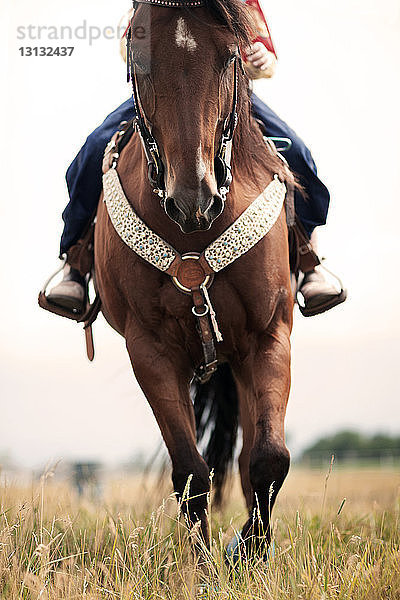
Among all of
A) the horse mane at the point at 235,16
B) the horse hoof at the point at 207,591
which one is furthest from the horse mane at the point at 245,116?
the horse hoof at the point at 207,591

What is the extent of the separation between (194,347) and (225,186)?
0.82 meters

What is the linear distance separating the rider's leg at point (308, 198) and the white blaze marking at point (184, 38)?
1289 mm

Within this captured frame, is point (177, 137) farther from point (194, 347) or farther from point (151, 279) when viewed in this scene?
point (194, 347)

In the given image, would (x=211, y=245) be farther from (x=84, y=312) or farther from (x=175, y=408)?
(x=84, y=312)

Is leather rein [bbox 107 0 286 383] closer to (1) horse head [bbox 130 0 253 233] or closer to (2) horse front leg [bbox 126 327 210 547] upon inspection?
(1) horse head [bbox 130 0 253 233]

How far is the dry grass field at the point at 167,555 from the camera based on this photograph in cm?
289

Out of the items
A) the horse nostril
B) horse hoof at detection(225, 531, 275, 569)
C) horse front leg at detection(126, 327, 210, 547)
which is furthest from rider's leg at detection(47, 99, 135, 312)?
horse hoof at detection(225, 531, 275, 569)

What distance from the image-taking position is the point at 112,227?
3.88 meters

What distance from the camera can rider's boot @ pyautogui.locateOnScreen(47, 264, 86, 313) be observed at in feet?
15.4

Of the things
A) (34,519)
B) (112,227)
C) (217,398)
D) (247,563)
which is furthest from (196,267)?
(217,398)

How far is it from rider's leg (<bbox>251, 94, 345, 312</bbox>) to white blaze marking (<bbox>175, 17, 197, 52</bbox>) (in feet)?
4.23

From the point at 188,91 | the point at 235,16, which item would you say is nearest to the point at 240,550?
the point at 188,91

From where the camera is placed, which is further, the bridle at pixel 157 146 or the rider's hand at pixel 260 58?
the rider's hand at pixel 260 58

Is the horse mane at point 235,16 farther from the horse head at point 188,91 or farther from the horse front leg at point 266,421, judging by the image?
the horse front leg at point 266,421
